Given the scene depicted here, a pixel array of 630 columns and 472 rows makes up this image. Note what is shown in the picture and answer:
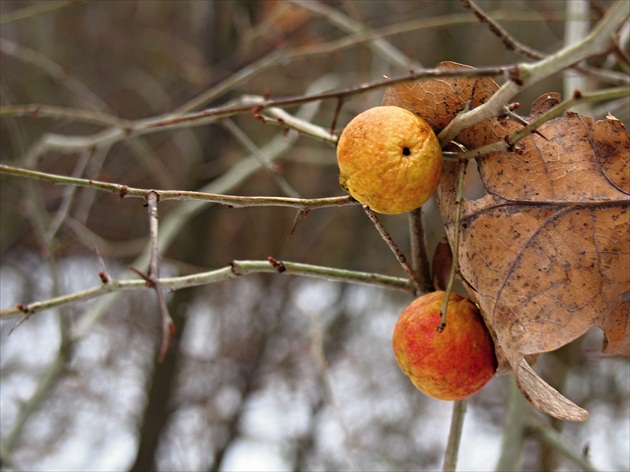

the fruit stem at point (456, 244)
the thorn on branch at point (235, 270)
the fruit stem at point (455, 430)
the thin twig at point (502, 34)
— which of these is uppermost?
the thin twig at point (502, 34)

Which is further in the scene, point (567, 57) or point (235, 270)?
point (235, 270)

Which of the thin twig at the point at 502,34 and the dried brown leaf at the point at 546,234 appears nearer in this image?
the dried brown leaf at the point at 546,234

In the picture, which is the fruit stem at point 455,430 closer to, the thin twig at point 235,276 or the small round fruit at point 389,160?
the thin twig at point 235,276

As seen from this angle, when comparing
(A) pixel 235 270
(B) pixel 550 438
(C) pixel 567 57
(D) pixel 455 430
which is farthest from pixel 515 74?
(B) pixel 550 438

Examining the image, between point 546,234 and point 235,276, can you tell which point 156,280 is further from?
point 546,234

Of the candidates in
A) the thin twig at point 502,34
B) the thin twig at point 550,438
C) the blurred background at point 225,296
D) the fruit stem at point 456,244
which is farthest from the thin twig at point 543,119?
the blurred background at point 225,296
